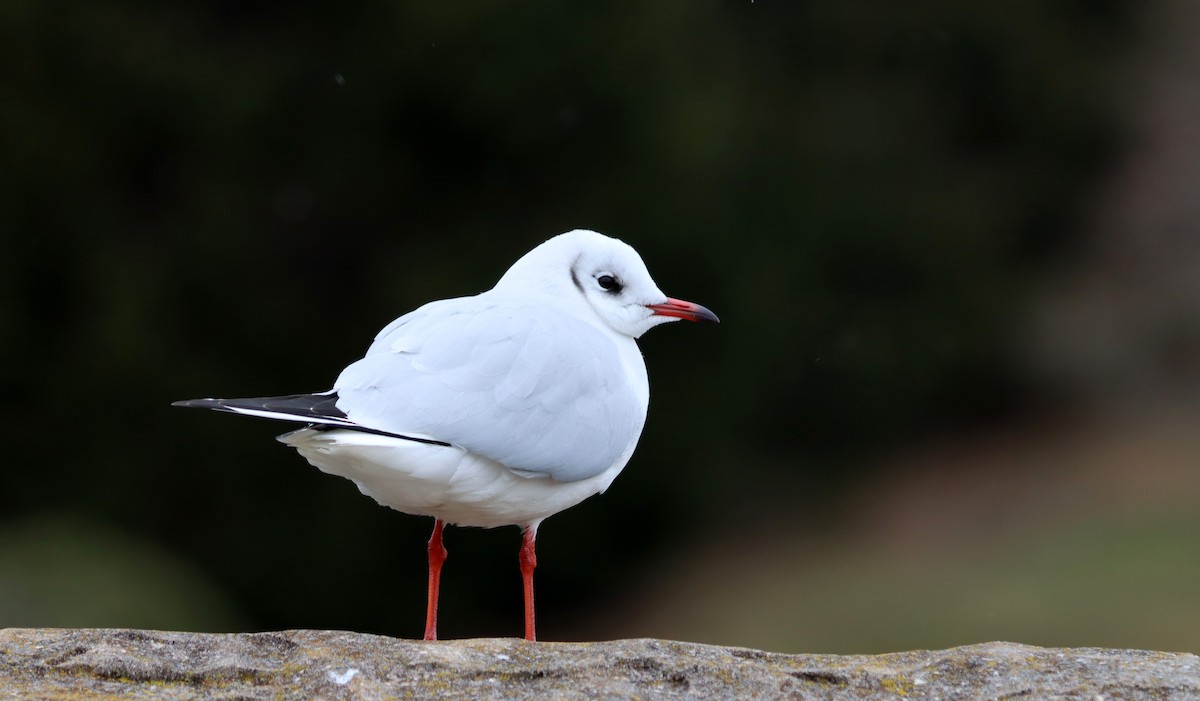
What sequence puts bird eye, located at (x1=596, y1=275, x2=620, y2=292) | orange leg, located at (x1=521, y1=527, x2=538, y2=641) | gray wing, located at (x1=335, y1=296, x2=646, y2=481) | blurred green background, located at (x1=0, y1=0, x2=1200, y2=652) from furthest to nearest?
blurred green background, located at (x1=0, y1=0, x2=1200, y2=652) < bird eye, located at (x1=596, y1=275, x2=620, y2=292) < orange leg, located at (x1=521, y1=527, x2=538, y2=641) < gray wing, located at (x1=335, y1=296, x2=646, y2=481)

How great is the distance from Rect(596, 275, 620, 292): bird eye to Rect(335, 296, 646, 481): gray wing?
284 mm

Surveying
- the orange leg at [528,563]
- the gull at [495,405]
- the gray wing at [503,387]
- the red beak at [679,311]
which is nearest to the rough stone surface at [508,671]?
the gull at [495,405]

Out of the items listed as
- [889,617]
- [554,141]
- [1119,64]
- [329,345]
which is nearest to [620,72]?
[554,141]

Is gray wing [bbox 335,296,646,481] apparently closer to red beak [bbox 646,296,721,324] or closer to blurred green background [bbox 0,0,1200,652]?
red beak [bbox 646,296,721,324]

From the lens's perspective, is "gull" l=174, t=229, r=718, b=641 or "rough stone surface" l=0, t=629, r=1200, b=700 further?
"gull" l=174, t=229, r=718, b=641

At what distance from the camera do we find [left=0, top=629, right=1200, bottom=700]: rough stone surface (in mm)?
3283

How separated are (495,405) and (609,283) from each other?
91cm

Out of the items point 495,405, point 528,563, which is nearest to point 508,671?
point 495,405

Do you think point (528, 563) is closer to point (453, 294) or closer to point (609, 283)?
point (609, 283)

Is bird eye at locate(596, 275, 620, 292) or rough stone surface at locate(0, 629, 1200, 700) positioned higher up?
bird eye at locate(596, 275, 620, 292)

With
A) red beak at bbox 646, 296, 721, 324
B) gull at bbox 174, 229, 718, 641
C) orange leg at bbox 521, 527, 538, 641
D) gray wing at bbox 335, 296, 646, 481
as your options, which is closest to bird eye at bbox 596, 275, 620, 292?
gull at bbox 174, 229, 718, 641

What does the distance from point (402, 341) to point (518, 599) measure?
4846mm

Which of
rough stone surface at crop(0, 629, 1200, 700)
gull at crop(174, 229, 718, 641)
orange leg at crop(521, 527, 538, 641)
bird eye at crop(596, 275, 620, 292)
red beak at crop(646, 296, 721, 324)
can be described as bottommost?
rough stone surface at crop(0, 629, 1200, 700)

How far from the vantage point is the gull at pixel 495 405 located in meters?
3.89
